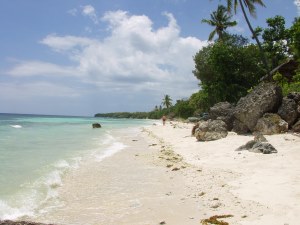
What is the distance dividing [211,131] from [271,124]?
11.4 feet

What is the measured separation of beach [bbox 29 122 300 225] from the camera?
711cm

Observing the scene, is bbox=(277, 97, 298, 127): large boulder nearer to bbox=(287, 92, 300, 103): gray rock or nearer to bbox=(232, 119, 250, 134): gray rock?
bbox=(287, 92, 300, 103): gray rock

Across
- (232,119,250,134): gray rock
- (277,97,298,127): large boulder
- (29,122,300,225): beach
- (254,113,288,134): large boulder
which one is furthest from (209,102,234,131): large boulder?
(29,122,300,225): beach

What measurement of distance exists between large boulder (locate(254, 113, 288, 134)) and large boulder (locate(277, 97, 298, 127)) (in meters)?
0.51

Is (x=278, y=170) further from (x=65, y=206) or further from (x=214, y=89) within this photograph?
Answer: (x=214, y=89)

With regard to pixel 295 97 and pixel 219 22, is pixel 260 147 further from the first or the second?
pixel 219 22

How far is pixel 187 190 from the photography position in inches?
373

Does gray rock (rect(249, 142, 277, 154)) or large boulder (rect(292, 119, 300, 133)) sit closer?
gray rock (rect(249, 142, 277, 154))

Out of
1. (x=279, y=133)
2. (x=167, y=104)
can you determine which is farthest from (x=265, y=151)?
(x=167, y=104)

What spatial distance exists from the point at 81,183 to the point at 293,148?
863 centimetres

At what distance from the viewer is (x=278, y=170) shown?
10.5 metres

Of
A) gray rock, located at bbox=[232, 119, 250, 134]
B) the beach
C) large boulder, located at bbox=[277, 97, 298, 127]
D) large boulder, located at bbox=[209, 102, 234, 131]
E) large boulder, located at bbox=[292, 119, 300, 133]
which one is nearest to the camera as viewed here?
the beach

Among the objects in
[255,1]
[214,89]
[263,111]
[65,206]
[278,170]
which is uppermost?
[255,1]

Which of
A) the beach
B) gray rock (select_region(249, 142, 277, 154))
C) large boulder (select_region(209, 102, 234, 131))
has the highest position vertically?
large boulder (select_region(209, 102, 234, 131))
